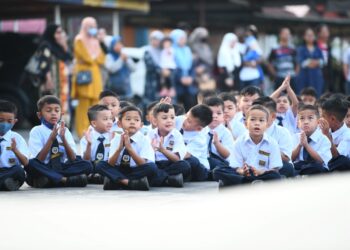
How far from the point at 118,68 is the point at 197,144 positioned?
5.79 m

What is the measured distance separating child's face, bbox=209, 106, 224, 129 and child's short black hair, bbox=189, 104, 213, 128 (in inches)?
14.2

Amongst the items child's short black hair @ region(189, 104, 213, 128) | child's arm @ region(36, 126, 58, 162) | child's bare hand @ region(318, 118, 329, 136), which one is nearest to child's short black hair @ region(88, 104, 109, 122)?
child's arm @ region(36, 126, 58, 162)

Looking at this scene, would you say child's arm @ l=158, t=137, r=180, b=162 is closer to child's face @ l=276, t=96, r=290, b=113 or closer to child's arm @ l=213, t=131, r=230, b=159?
child's arm @ l=213, t=131, r=230, b=159

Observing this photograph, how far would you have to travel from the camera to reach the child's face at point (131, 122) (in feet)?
29.9

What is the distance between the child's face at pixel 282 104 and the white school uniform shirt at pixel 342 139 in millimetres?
1550

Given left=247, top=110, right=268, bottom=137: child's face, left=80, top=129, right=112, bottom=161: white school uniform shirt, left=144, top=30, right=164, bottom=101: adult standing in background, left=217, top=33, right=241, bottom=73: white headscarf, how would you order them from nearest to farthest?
left=247, top=110, right=268, bottom=137: child's face, left=80, top=129, right=112, bottom=161: white school uniform shirt, left=217, top=33, right=241, bottom=73: white headscarf, left=144, top=30, right=164, bottom=101: adult standing in background

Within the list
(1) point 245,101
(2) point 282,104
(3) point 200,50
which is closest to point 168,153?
(1) point 245,101

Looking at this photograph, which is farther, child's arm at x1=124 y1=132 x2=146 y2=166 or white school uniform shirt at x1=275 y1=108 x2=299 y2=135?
white school uniform shirt at x1=275 y1=108 x2=299 y2=135

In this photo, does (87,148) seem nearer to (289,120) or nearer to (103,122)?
(103,122)

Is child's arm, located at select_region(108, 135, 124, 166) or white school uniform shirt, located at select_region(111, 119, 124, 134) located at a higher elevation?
white school uniform shirt, located at select_region(111, 119, 124, 134)

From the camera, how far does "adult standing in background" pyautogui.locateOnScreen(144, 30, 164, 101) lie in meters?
17.3

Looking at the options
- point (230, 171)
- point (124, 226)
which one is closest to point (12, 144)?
point (230, 171)

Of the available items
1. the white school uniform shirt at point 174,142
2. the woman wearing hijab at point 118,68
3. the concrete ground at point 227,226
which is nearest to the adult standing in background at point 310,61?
the woman wearing hijab at point 118,68

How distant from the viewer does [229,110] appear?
11.1m
